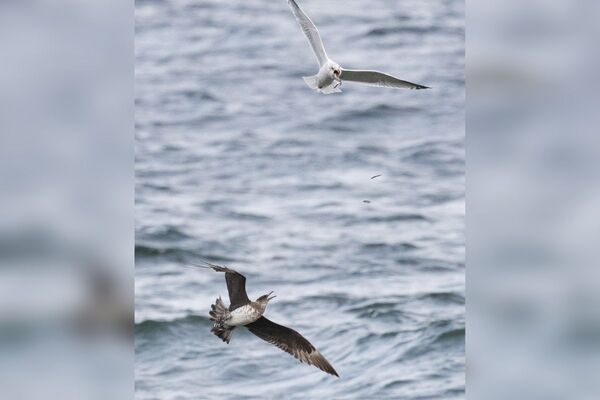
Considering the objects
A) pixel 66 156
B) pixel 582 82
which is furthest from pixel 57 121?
pixel 582 82

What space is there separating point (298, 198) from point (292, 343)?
1.15 meters

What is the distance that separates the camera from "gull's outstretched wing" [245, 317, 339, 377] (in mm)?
4645

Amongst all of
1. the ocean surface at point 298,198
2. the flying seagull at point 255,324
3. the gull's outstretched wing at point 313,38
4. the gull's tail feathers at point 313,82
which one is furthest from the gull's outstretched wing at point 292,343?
the gull's outstretched wing at point 313,38

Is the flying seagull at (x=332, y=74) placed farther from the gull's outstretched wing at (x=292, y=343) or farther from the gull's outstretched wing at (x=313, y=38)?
the gull's outstretched wing at (x=292, y=343)

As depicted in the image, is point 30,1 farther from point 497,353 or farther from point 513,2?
point 497,353

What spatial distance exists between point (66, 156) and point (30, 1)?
0.39m

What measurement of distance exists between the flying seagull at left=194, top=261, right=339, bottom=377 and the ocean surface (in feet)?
2.13

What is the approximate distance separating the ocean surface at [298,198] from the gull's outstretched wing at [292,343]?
747mm

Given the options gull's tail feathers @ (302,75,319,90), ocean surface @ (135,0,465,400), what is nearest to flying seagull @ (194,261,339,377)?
ocean surface @ (135,0,465,400)

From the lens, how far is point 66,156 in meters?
2.95

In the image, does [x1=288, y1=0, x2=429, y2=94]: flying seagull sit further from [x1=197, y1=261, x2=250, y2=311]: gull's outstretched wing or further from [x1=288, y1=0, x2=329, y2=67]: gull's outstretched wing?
[x1=197, y1=261, x2=250, y2=311]: gull's outstretched wing

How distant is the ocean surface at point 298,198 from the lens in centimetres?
553

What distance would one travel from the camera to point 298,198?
5672 mm

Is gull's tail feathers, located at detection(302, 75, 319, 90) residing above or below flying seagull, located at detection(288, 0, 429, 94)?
below
